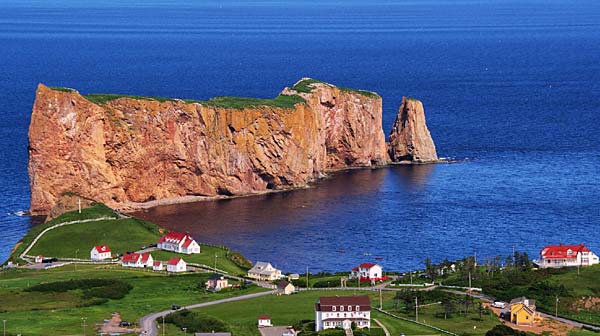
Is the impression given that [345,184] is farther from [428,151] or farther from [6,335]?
[6,335]

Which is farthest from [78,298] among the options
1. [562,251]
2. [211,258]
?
[562,251]

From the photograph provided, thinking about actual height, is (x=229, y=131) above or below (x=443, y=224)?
above

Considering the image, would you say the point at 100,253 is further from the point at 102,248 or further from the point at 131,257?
the point at 131,257

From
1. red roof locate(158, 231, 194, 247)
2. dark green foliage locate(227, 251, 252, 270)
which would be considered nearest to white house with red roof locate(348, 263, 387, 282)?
dark green foliage locate(227, 251, 252, 270)

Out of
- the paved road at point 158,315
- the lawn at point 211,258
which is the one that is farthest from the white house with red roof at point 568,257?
the lawn at point 211,258

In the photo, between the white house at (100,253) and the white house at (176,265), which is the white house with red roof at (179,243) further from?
the white house at (176,265)

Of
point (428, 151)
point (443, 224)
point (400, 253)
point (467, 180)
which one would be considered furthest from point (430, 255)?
point (428, 151)

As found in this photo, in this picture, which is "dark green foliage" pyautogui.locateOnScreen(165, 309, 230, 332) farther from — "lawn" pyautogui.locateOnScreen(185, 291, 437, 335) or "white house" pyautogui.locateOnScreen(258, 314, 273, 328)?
"white house" pyautogui.locateOnScreen(258, 314, 273, 328)
